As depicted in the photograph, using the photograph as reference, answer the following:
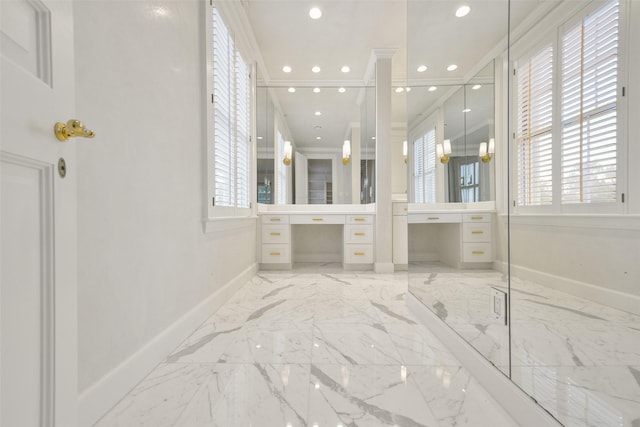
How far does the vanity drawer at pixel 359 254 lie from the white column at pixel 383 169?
111 millimetres

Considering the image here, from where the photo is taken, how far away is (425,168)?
218cm

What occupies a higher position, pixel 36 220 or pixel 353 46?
pixel 353 46

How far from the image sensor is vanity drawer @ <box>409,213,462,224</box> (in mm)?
1759

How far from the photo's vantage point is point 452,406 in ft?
3.60

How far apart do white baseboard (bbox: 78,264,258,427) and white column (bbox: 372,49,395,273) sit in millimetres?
2339

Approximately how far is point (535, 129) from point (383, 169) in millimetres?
2427

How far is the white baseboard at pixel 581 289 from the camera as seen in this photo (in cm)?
103

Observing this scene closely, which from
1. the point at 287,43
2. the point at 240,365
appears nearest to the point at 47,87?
the point at 240,365

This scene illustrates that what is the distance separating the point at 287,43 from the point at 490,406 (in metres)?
3.66

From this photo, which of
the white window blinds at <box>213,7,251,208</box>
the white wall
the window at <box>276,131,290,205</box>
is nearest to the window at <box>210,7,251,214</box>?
the white window blinds at <box>213,7,251,208</box>

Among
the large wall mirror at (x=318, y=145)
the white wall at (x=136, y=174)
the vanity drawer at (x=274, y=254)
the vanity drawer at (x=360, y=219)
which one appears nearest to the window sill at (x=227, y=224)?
the white wall at (x=136, y=174)

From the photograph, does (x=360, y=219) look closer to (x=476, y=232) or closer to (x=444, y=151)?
(x=444, y=151)

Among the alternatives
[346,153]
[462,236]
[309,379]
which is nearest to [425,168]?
[462,236]

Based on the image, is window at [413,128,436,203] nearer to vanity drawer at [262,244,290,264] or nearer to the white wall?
the white wall
